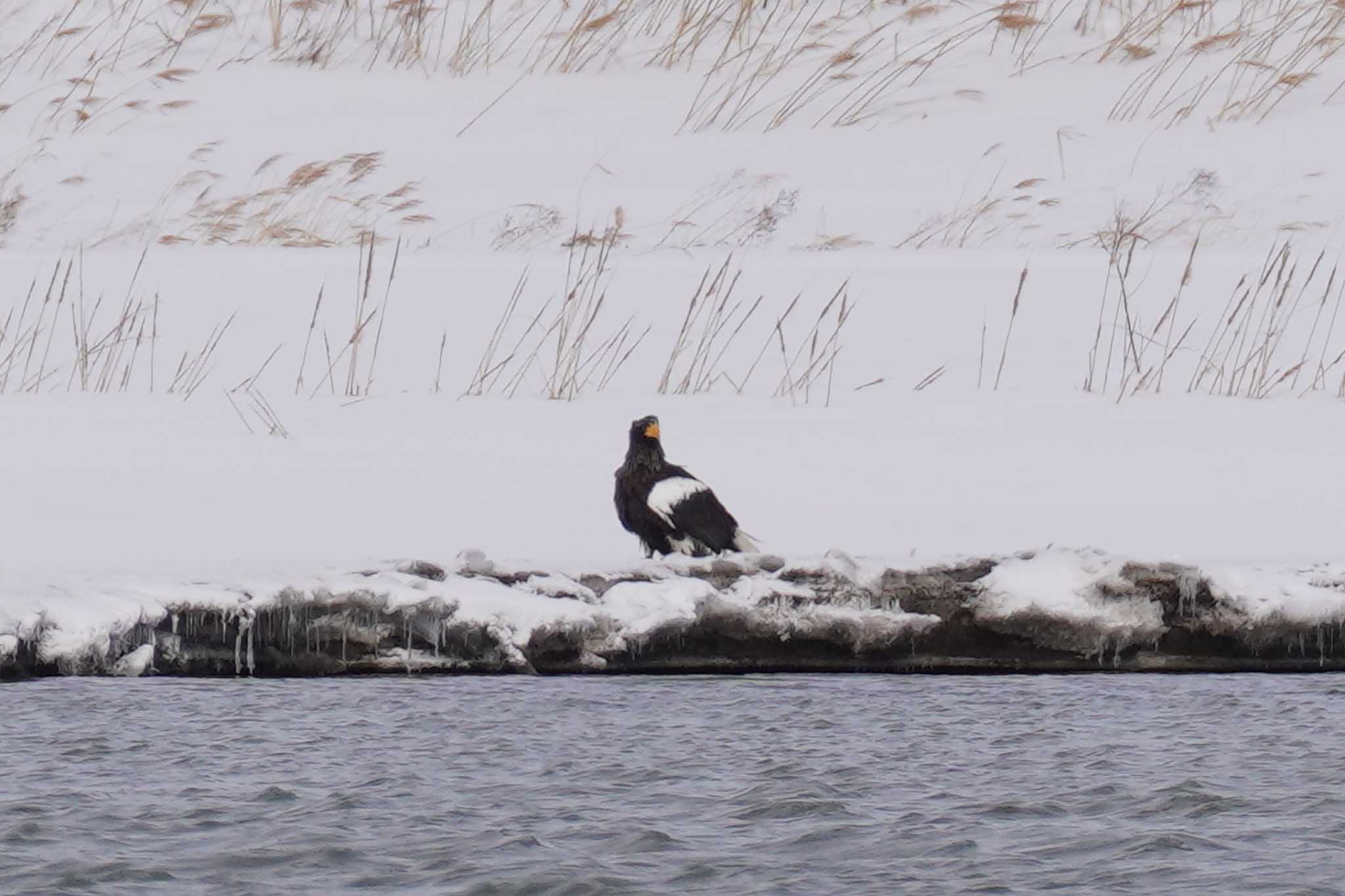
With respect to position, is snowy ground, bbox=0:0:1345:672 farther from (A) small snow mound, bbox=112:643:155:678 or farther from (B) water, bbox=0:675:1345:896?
(B) water, bbox=0:675:1345:896

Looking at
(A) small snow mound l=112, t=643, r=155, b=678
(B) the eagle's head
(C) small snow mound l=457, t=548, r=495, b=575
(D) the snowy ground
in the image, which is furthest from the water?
(B) the eagle's head

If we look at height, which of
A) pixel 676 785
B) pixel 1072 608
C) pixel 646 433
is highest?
pixel 646 433

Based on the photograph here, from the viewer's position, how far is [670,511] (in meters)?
5.55

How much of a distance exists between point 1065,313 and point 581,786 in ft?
17.2

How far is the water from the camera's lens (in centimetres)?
312

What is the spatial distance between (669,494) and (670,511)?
0.04 meters

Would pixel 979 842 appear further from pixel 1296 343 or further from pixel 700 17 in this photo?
pixel 700 17

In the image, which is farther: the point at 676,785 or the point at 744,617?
the point at 744,617

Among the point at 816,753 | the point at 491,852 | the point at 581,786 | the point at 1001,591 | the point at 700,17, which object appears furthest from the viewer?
the point at 700,17

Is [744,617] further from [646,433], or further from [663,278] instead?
[663,278]

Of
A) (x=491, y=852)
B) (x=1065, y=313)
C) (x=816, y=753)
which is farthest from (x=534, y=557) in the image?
(x=1065, y=313)

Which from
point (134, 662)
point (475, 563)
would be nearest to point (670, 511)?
point (475, 563)

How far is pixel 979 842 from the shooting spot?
10.8ft

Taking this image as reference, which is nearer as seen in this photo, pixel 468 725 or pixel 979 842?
pixel 979 842
